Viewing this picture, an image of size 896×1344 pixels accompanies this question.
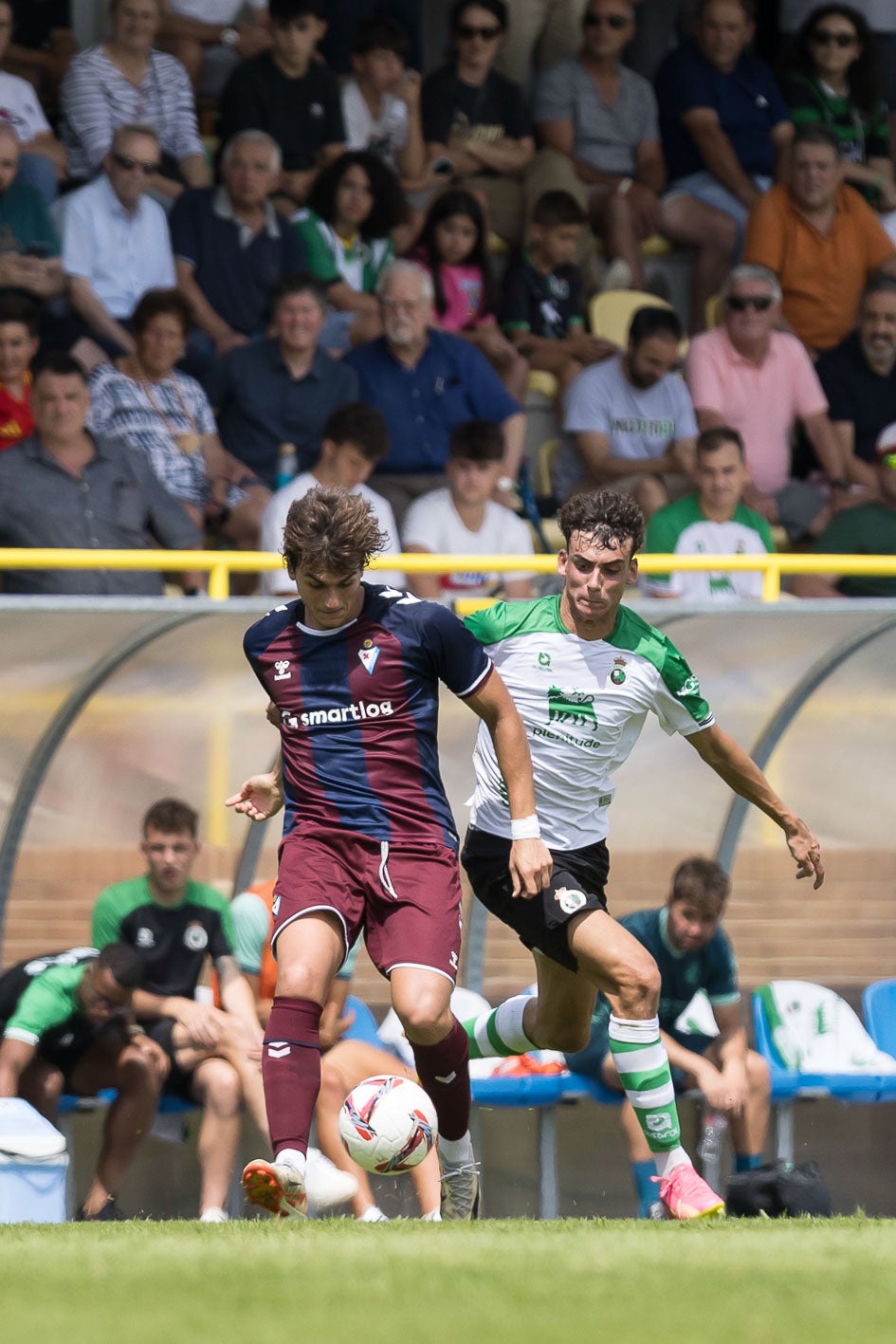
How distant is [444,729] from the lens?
939 centimetres

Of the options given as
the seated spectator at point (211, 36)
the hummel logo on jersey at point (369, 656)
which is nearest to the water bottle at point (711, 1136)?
the hummel logo on jersey at point (369, 656)

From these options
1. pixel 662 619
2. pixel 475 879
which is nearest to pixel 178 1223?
pixel 475 879

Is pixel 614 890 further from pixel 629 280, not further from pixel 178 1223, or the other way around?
pixel 178 1223

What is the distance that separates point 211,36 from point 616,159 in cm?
248

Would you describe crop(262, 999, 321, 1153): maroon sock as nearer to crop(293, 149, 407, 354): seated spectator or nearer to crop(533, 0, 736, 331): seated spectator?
crop(293, 149, 407, 354): seated spectator

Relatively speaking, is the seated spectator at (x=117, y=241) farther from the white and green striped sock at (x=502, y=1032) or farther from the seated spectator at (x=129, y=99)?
the white and green striped sock at (x=502, y=1032)

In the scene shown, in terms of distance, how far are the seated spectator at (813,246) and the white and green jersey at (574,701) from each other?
5.95 m

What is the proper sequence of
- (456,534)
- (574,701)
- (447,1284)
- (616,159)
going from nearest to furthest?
(447,1284) → (574,701) → (456,534) → (616,159)

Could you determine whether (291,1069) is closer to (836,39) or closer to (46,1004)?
(46,1004)

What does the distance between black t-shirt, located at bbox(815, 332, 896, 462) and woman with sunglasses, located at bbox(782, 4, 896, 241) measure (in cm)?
159

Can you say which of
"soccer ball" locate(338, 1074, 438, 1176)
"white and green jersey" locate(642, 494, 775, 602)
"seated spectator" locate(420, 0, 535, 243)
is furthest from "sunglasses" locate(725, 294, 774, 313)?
"soccer ball" locate(338, 1074, 438, 1176)

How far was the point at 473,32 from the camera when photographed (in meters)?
11.8

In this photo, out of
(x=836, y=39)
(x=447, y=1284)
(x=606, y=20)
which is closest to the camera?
(x=447, y=1284)

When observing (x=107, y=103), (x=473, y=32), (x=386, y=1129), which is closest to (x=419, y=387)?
(x=107, y=103)
